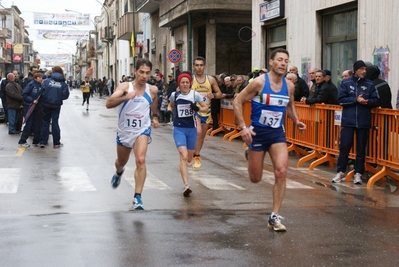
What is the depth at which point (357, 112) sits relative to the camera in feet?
37.7

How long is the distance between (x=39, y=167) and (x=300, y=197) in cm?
531

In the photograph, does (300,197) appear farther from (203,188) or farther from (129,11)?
(129,11)

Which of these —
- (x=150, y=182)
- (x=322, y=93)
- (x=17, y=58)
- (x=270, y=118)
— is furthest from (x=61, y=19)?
(x=270, y=118)

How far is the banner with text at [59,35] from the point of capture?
7356 cm

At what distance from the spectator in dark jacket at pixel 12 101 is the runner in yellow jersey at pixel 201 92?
8873mm

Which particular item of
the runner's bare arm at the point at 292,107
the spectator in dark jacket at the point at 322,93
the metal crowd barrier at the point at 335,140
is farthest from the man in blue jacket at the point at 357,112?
the runner's bare arm at the point at 292,107

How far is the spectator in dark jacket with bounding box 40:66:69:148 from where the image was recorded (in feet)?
54.5

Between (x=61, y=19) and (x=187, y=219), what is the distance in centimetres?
6525

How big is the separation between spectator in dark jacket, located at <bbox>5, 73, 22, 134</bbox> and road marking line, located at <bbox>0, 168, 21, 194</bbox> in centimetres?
814

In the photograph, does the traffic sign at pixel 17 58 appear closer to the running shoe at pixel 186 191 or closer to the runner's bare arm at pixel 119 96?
the running shoe at pixel 186 191

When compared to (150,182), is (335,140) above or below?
above

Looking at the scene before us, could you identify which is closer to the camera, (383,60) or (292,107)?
(292,107)

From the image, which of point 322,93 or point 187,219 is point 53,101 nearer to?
point 322,93

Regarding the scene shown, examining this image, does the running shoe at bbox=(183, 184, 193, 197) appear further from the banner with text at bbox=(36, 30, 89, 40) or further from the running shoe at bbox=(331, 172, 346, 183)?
the banner with text at bbox=(36, 30, 89, 40)
